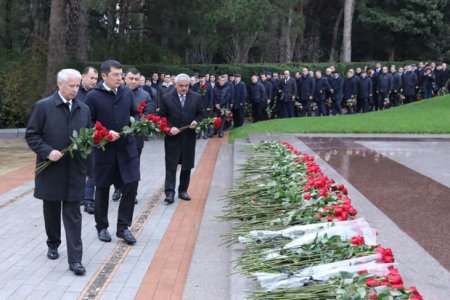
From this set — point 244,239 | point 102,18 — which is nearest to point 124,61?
point 102,18

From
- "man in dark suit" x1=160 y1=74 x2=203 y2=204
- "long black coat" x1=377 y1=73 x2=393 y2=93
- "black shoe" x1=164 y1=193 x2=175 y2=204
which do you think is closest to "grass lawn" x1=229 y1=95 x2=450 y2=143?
"long black coat" x1=377 y1=73 x2=393 y2=93

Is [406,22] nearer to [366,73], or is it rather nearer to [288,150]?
[366,73]

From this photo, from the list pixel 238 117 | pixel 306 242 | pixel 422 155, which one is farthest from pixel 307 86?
pixel 306 242

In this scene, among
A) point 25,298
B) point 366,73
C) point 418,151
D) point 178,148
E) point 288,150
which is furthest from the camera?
point 366,73

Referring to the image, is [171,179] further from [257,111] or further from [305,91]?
[305,91]

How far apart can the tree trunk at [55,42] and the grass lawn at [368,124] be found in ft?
19.7

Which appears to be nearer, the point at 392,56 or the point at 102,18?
the point at 102,18

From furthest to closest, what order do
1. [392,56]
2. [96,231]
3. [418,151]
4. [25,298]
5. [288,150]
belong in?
1. [392,56]
2. [418,151]
3. [288,150]
4. [96,231]
5. [25,298]

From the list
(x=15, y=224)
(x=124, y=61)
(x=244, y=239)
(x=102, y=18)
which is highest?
(x=102, y=18)

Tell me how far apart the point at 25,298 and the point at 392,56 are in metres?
35.6

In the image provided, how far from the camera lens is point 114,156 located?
629 centimetres

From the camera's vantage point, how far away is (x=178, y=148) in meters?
8.38

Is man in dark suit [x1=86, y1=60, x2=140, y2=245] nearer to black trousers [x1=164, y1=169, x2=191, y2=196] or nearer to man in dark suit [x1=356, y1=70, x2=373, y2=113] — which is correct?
black trousers [x1=164, y1=169, x2=191, y2=196]

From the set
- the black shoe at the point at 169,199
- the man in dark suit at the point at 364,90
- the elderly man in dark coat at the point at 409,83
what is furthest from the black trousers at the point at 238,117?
the black shoe at the point at 169,199
